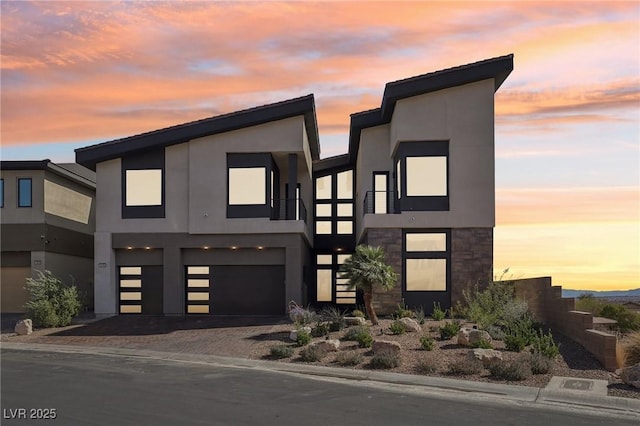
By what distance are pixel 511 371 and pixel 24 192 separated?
86.7 feet

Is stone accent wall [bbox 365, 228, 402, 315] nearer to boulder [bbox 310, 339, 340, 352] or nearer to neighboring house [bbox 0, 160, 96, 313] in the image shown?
boulder [bbox 310, 339, 340, 352]

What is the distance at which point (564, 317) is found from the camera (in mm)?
22109

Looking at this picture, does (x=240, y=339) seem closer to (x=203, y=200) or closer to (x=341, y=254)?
(x=203, y=200)

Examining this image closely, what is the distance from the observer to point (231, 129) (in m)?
30.1

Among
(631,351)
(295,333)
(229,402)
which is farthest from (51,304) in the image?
(631,351)

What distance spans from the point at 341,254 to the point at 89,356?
61.7 ft

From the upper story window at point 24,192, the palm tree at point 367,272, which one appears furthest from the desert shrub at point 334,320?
the upper story window at point 24,192

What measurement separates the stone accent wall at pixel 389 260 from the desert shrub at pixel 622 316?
7.91 m

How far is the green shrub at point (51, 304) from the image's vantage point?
1094 inches

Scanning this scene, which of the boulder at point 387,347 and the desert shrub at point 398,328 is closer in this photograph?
the boulder at point 387,347

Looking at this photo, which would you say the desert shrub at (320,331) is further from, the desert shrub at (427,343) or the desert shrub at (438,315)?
the desert shrub at (438,315)

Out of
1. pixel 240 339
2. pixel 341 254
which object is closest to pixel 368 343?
pixel 240 339

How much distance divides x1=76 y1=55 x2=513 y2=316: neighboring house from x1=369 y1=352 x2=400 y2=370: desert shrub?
1000cm

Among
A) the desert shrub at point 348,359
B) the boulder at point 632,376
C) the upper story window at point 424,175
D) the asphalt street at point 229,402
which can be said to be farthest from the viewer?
the upper story window at point 424,175
